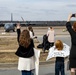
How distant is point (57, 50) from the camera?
9883 mm

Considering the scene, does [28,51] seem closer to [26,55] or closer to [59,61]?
[26,55]

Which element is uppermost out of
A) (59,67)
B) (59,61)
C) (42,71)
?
(59,61)

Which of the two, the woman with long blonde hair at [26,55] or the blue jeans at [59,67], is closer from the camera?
the woman with long blonde hair at [26,55]

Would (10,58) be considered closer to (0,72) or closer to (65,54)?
(0,72)

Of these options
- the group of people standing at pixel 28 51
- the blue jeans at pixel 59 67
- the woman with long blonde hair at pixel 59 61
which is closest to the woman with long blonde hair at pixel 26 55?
the group of people standing at pixel 28 51

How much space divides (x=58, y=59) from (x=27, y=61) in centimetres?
175

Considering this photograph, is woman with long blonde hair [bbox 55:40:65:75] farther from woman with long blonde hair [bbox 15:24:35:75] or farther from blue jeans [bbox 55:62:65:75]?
woman with long blonde hair [bbox 15:24:35:75]

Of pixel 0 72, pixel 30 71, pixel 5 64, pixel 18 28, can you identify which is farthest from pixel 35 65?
pixel 5 64

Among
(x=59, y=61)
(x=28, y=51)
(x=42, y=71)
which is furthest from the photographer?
(x=42, y=71)

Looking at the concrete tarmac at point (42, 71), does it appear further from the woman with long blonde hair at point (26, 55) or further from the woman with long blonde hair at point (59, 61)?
the woman with long blonde hair at point (26, 55)

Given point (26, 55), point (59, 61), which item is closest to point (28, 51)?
point (26, 55)

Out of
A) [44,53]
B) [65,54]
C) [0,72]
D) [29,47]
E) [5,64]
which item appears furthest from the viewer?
[44,53]

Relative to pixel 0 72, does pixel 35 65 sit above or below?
above

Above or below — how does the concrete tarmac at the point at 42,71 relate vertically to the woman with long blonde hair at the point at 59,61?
below
